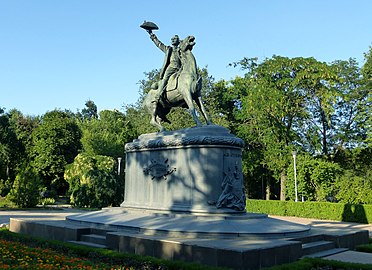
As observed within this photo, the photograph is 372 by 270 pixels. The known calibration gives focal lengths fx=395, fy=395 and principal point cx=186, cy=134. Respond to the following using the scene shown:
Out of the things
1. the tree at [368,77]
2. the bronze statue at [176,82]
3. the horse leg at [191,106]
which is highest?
the tree at [368,77]

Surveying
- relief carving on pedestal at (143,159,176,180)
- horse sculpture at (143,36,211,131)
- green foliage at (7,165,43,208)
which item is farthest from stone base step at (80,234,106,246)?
green foliage at (7,165,43,208)

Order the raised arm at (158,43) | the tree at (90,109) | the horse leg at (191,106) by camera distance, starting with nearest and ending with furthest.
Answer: the horse leg at (191,106), the raised arm at (158,43), the tree at (90,109)

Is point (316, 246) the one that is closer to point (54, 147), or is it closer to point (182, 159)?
point (182, 159)

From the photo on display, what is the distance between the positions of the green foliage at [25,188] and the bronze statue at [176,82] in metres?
19.7

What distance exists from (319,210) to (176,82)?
20017 millimetres

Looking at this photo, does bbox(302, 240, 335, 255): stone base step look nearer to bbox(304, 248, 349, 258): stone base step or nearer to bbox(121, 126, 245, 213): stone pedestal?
bbox(304, 248, 349, 258): stone base step

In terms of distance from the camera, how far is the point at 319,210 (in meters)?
29.6

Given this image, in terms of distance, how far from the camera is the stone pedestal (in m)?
12.2

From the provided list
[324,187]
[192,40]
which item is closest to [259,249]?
[192,40]

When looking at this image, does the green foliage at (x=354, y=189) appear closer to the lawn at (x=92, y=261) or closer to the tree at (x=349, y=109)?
the tree at (x=349, y=109)

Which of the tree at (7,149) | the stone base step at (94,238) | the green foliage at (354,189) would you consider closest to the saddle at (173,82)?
the stone base step at (94,238)

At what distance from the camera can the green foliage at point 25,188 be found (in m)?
31.0

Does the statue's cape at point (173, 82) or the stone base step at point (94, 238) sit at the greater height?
the statue's cape at point (173, 82)

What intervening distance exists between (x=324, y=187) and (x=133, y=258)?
89.9 ft
